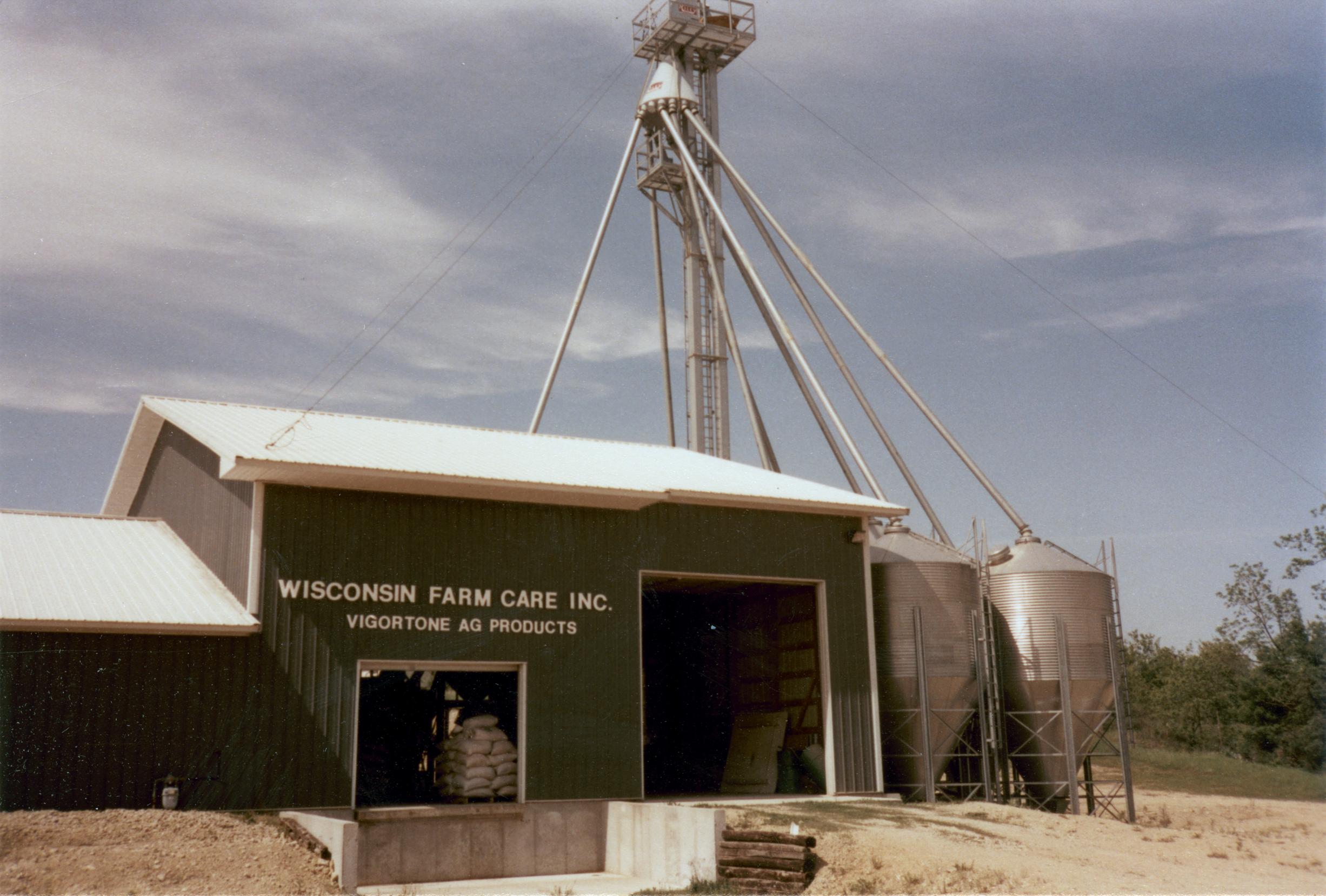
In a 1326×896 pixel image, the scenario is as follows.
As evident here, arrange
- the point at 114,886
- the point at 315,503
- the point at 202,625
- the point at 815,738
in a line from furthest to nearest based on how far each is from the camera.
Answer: the point at 815,738 → the point at 315,503 → the point at 202,625 → the point at 114,886

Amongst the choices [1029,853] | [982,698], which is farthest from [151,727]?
[982,698]

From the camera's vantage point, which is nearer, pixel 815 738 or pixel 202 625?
pixel 202 625

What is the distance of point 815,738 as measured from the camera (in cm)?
2683

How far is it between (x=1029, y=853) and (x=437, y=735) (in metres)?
12.7

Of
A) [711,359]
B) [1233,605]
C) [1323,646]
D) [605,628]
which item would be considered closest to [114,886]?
[605,628]

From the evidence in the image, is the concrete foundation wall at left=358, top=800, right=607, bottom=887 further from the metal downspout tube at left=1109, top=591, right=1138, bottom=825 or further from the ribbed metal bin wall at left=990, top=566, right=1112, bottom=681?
the metal downspout tube at left=1109, top=591, right=1138, bottom=825

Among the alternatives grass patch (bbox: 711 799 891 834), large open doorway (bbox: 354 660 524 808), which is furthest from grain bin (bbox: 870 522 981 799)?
large open doorway (bbox: 354 660 524 808)

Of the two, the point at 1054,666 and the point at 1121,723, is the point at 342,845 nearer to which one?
the point at 1054,666

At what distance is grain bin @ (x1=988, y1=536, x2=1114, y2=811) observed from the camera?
90.5 ft

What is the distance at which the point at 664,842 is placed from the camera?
2055cm

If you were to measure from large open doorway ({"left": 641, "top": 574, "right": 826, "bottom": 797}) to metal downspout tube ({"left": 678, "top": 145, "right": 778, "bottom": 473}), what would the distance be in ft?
19.7

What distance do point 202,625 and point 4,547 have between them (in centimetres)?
470

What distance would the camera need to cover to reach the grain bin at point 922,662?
26.7m

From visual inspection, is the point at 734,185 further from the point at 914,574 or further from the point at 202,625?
the point at 202,625
